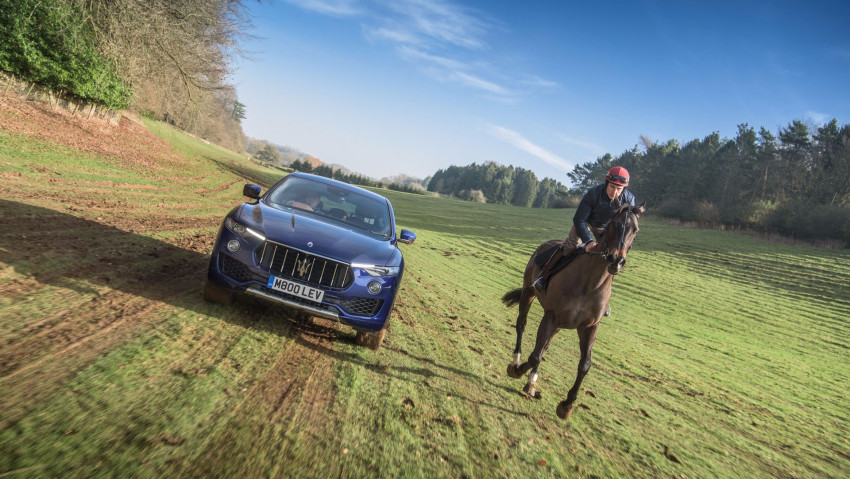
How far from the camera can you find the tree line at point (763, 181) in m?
36.9

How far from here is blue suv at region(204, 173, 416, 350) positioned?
441 centimetres

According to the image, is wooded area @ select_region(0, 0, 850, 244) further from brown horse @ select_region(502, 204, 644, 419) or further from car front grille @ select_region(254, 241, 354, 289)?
brown horse @ select_region(502, 204, 644, 419)

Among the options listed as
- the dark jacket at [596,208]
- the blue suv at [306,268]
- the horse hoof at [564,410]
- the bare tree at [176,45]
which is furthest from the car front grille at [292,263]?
the bare tree at [176,45]

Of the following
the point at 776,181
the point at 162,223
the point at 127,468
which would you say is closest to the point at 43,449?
the point at 127,468

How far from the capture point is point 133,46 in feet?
50.1

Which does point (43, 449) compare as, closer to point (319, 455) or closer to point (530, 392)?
point (319, 455)

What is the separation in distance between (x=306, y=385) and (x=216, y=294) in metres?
1.91

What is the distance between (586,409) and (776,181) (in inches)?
2332

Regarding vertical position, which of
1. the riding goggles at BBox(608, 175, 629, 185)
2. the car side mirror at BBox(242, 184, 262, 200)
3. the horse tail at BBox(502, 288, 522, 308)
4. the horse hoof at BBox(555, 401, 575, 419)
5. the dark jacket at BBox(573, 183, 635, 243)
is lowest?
the horse hoof at BBox(555, 401, 575, 419)

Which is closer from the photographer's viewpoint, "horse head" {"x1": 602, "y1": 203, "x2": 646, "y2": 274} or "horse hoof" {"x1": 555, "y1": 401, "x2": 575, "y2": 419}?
"horse head" {"x1": 602, "y1": 203, "x2": 646, "y2": 274}

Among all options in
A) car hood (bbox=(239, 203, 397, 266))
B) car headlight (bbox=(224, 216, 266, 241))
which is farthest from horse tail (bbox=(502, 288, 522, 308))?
car headlight (bbox=(224, 216, 266, 241))

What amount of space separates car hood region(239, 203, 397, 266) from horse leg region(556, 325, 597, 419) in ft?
8.26

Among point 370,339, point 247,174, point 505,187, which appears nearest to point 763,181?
point 247,174

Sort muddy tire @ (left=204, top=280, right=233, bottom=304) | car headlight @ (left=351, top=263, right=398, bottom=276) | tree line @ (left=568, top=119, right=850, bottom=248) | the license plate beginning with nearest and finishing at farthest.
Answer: the license plate
car headlight @ (left=351, top=263, right=398, bottom=276)
muddy tire @ (left=204, top=280, right=233, bottom=304)
tree line @ (left=568, top=119, right=850, bottom=248)
